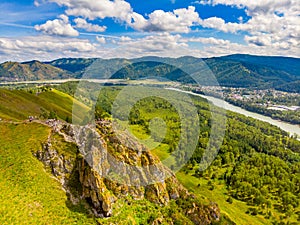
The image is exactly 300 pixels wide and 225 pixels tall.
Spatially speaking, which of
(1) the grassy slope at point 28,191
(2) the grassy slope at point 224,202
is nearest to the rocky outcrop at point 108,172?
(1) the grassy slope at point 28,191

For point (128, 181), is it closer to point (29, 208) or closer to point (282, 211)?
point (29, 208)

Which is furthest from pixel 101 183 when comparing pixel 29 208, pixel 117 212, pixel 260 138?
pixel 260 138

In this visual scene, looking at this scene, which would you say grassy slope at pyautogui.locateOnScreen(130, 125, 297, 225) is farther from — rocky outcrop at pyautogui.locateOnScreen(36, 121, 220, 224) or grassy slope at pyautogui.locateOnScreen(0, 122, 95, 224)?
grassy slope at pyautogui.locateOnScreen(0, 122, 95, 224)

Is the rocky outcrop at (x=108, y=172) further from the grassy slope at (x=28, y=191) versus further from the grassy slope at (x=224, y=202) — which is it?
the grassy slope at (x=224, y=202)

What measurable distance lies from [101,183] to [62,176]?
6796 mm

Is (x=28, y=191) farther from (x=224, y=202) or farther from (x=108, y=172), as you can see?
(x=224, y=202)

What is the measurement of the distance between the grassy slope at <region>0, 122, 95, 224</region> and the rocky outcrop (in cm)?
167

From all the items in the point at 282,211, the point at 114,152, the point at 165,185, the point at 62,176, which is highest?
the point at 114,152

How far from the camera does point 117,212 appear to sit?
36.5 metres

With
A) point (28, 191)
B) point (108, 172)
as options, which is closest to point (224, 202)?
point (108, 172)

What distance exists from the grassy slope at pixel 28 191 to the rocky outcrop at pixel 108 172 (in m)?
1.67

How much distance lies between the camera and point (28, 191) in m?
34.8

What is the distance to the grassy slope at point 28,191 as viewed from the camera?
104ft

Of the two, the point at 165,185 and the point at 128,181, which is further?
the point at 165,185
